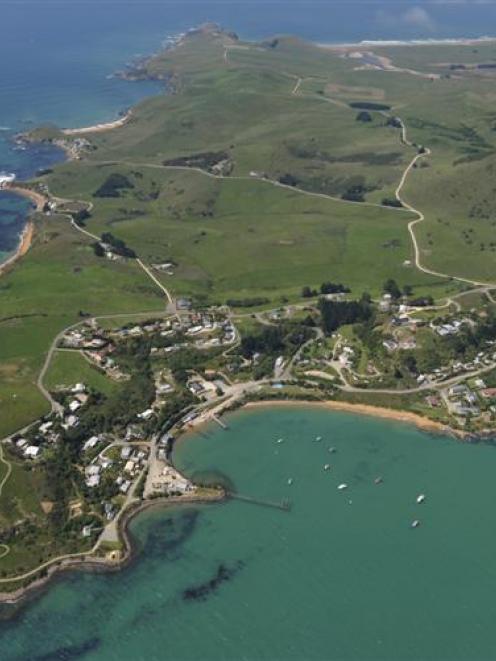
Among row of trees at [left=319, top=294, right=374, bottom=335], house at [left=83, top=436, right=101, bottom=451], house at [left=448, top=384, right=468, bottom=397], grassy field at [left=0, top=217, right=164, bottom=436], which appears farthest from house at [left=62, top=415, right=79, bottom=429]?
house at [left=448, top=384, right=468, bottom=397]

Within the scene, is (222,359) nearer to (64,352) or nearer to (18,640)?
(64,352)

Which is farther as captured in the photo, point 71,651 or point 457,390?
point 457,390

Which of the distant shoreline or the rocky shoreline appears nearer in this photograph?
the rocky shoreline

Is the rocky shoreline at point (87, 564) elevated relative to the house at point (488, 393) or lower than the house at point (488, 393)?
Result: lower

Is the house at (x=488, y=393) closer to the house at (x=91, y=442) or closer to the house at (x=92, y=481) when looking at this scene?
the house at (x=91, y=442)

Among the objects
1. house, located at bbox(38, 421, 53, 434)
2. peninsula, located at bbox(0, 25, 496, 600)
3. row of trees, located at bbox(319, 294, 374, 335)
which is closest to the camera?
Answer: peninsula, located at bbox(0, 25, 496, 600)

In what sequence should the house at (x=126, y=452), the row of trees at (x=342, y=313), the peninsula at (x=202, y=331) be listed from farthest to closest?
the row of trees at (x=342, y=313), the house at (x=126, y=452), the peninsula at (x=202, y=331)

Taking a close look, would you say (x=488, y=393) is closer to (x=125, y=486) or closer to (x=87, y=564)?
(x=125, y=486)

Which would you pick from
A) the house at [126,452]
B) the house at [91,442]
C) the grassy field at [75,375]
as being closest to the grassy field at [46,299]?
the grassy field at [75,375]

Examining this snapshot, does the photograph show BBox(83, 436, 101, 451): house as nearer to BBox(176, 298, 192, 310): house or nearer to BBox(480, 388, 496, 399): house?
BBox(176, 298, 192, 310): house

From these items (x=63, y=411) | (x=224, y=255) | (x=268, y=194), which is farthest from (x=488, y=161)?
(x=63, y=411)

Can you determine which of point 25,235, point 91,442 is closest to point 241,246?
point 25,235
